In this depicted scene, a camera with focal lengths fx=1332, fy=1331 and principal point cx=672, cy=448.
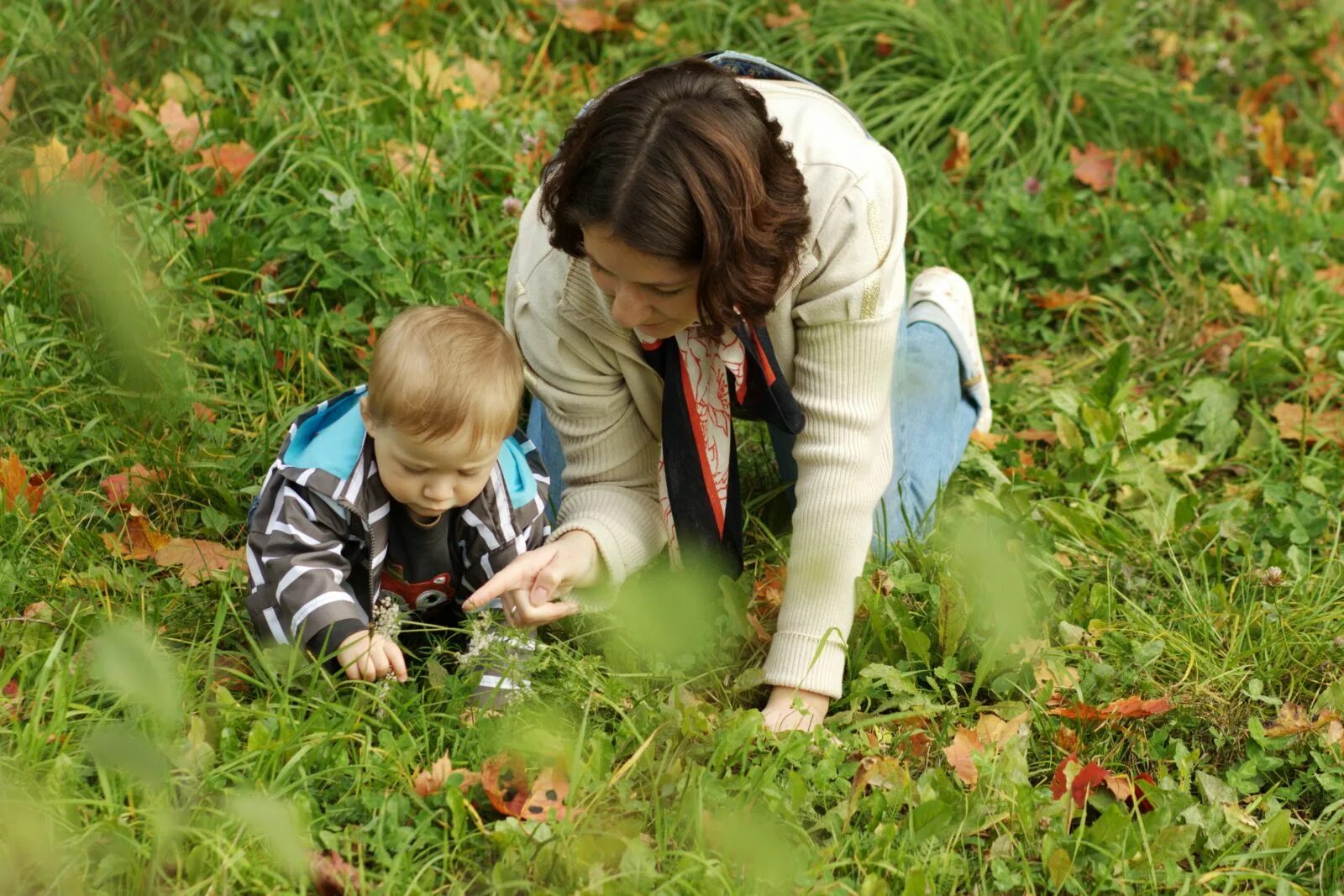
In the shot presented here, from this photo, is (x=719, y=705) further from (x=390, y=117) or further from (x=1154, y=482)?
(x=390, y=117)

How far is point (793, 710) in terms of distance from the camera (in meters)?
2.20

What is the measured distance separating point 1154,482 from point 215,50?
254cm

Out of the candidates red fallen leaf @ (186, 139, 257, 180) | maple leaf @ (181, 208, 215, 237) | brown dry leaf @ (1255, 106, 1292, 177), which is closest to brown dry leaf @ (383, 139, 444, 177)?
red fallen leaf @ (186, 139, 257, 180)

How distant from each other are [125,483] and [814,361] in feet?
4.35

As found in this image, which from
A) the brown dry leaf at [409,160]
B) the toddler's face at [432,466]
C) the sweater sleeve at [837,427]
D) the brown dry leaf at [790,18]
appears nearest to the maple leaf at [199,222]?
the brown dry leaf at [409,160]

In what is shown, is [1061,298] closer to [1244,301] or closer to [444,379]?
[1244,301]

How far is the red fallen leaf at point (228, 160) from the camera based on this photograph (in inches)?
123

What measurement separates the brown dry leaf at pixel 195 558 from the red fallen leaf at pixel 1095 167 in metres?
2.55

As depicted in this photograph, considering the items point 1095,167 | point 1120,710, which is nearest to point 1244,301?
point 1095,167

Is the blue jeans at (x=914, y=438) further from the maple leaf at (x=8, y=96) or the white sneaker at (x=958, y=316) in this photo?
the maple leaf at (x=8, y=96)

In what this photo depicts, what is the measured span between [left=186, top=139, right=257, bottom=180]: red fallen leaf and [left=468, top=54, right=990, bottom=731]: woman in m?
0.97

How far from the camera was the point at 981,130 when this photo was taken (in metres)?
3.81

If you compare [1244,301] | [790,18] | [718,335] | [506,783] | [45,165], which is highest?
[45,165]

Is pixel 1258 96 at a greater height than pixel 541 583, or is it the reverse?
pixel 541 583
